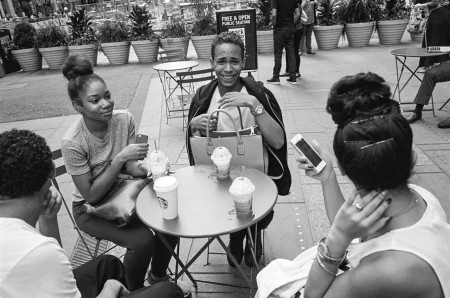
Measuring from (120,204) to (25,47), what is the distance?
10440 millimetres

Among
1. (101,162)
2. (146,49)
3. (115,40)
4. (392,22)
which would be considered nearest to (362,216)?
(101,162)

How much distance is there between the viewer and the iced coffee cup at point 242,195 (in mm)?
1763

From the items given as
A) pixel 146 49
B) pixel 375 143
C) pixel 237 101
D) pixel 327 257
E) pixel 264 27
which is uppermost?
pixel 375 143

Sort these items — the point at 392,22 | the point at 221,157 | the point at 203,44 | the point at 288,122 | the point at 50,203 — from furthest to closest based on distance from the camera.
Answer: the point at 203,44 → the point at 392,22 → the point at 288,122 → the point at 221,157 → the point at 50,203

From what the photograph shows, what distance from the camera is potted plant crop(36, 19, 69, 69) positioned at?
10242mm

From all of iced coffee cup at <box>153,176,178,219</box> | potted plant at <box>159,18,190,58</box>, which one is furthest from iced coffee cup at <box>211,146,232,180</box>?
potted plant at <box>159,18,190,58</box>

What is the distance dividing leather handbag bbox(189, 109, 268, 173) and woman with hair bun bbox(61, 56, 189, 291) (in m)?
0.34

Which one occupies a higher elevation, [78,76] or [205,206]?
[78,76]

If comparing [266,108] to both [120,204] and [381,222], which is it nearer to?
[120,204]

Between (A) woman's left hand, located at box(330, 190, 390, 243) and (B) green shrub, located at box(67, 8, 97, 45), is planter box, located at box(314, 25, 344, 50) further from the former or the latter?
(A) woman's left hand, located at box(330, 190, 390, 243)

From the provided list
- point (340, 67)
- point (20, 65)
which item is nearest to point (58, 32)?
point (20, 65)

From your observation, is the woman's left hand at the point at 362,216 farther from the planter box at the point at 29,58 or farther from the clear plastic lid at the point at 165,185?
the planter box at the point at 29,58

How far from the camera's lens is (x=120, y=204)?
2152mm

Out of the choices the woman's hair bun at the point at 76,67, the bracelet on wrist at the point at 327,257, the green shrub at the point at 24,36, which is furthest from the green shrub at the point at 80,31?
the bracelet on wrist at the point at 327,257
